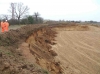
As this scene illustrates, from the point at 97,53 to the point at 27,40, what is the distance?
615 cm

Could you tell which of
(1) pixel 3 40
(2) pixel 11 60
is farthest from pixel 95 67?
(2) pixel 11 60

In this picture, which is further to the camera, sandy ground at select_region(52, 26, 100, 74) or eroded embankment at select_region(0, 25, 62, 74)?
sandy ground at select_region(52, 26, 100, 74)

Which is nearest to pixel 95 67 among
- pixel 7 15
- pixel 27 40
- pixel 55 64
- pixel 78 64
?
pixel 78 64

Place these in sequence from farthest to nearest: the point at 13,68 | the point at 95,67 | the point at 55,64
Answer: the point at 95,67 → the point at 55,64 → the point at 13,68

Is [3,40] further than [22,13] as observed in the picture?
No

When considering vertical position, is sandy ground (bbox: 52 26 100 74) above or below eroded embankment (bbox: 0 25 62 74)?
below

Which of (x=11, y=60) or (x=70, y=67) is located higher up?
(x=11, y=60)

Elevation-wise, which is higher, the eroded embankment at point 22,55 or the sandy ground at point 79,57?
the eroded embankment at point 22,55

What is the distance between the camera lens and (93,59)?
1823 cm

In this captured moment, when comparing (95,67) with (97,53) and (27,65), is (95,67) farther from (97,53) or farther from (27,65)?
(27,65)

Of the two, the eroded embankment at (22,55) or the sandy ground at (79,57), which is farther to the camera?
the sandy ground at (79,57)

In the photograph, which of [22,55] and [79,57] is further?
[79,57]

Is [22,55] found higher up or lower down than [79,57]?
higher up

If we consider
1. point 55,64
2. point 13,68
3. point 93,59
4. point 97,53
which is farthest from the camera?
point 97,53
